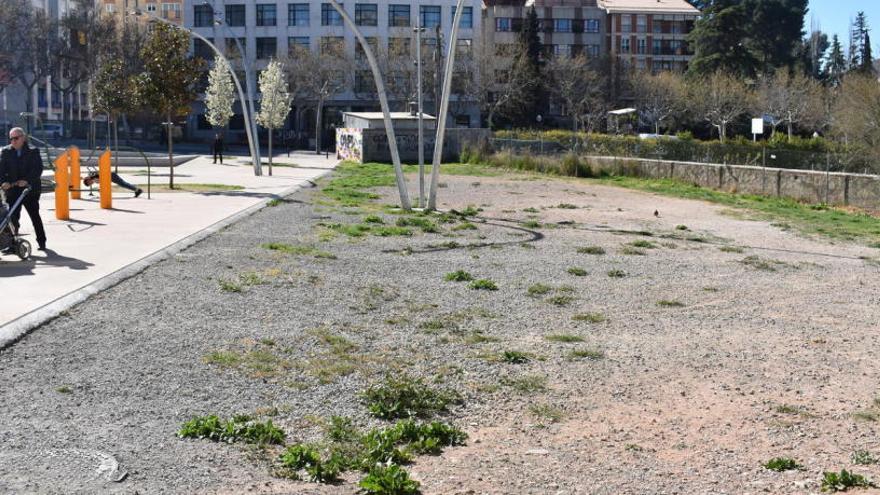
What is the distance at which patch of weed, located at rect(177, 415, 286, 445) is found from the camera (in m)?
6.52

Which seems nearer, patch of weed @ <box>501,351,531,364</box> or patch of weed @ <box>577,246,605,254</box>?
patch of weed @ <box>501,351,531,364</box>

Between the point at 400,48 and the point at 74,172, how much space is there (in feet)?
186

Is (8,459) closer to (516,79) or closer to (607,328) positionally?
(607,328)

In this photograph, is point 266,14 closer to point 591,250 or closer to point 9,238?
point 591,250

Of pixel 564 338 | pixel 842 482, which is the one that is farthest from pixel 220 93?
pixel 842 482

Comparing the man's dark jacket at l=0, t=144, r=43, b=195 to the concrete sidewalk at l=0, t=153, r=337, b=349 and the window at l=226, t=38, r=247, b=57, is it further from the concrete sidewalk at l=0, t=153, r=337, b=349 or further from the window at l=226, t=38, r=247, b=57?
the window at l=226, t=38, r=247, b=57

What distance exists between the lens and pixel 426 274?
47.0 feet

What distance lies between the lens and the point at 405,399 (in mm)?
7465

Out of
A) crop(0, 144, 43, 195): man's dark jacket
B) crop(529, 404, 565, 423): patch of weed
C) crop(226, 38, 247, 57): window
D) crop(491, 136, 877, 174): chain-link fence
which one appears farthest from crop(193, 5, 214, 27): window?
crop(529, 404, 565, 423): patch of weed

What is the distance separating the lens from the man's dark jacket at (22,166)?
15.1 meters

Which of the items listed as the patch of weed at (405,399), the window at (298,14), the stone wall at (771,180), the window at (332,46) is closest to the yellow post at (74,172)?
the stone wall at (771,180)

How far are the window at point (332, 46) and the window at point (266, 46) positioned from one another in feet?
18.6

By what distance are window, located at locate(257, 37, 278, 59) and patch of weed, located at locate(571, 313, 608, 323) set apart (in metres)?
84.9

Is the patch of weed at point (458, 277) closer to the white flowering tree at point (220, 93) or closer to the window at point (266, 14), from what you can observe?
the white flowering tree at point (220, 93)
